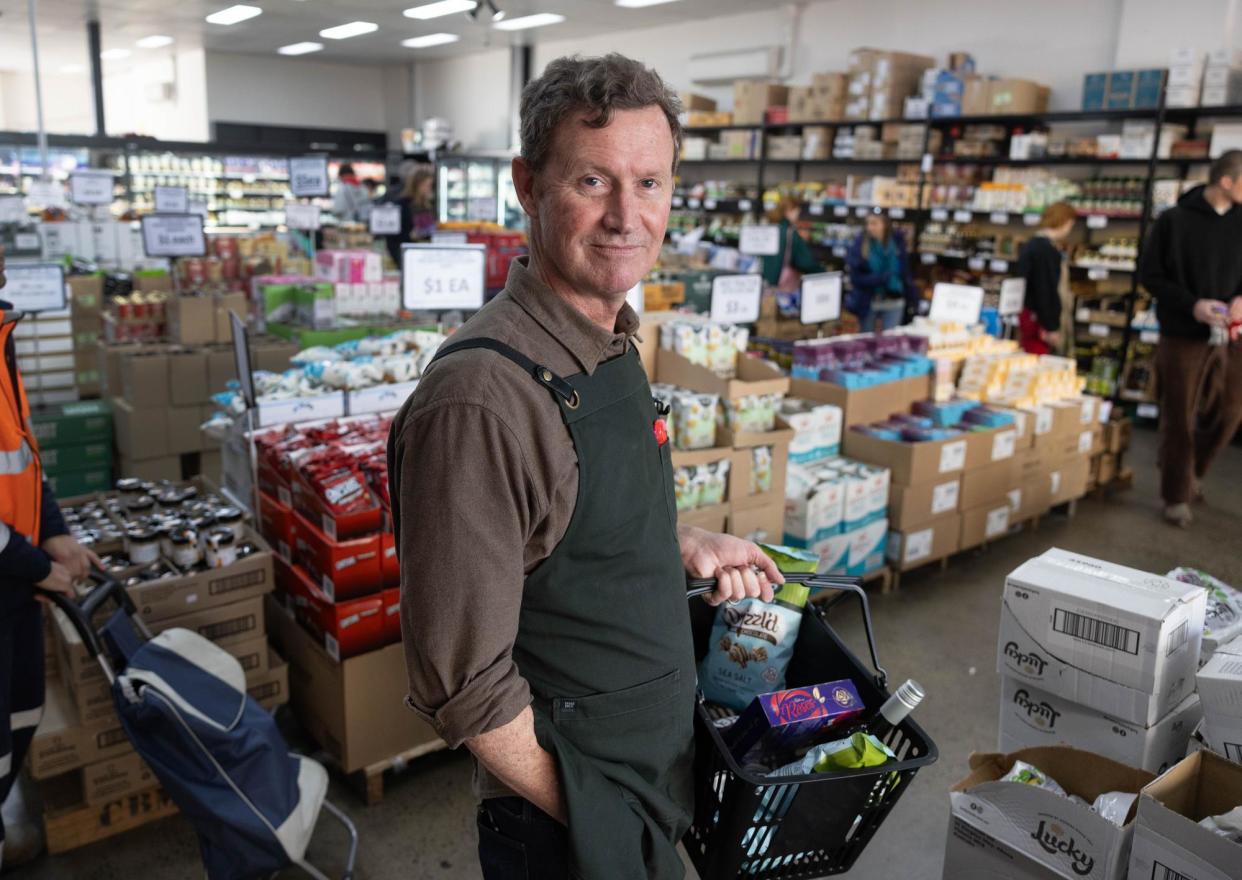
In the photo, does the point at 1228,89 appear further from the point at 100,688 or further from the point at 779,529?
the point at 100,688

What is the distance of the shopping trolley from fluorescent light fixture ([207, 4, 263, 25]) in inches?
469

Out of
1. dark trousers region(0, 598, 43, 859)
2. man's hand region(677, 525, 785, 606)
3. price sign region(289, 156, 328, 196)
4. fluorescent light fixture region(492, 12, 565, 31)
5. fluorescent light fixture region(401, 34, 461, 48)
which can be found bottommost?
dark trousers region(0, 598, 43, 859)

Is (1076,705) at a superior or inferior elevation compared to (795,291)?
inferior

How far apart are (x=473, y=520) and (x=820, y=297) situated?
476 centimetres

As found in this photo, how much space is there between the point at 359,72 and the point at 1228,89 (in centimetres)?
1535

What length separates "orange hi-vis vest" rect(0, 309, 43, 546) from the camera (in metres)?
2.12

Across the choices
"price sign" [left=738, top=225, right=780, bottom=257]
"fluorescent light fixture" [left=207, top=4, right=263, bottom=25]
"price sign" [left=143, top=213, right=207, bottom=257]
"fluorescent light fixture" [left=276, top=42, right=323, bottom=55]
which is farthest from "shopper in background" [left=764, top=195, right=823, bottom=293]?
"fluorescent light fixture" [left=276, top=42, right=323, bottom=55]

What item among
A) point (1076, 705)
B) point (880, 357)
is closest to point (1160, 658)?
point (1076, 705)

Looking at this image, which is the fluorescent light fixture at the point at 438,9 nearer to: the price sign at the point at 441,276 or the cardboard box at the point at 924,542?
the price sign at the point at 441,276

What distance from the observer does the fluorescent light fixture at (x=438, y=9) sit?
11102 mm

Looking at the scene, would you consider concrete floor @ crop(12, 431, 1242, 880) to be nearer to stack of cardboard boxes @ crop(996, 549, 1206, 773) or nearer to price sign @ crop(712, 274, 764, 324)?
stack of cardboard boxes @ crop(996, 549, 1206, 773)

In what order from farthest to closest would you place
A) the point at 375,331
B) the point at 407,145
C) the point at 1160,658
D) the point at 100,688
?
the point at 407,145 < the point at 375,331 < the point at 100,688 < the point at 1160,658

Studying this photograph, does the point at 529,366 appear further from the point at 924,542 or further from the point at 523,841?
the point at 924,542

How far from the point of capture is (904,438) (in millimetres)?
4367
